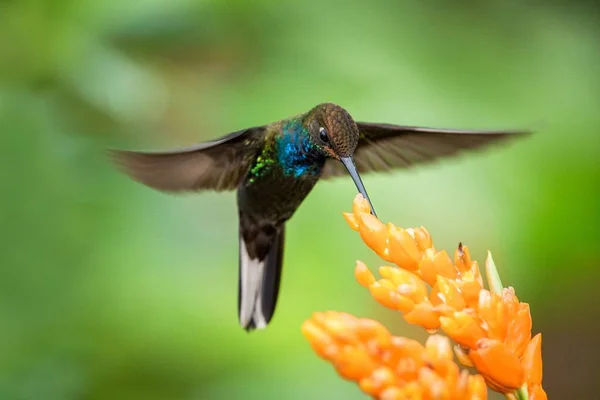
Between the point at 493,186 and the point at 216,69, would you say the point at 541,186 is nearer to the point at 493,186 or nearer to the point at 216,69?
the point at 493,186

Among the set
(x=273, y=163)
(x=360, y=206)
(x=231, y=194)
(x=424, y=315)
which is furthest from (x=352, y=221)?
(x=231, y=194)

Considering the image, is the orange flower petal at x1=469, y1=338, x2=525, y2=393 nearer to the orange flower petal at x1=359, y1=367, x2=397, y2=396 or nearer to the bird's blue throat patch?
the orange flower petal at x1=359, y1=367, x2=397, y2=396

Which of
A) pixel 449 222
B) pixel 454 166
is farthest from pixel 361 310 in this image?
pixel 454 166

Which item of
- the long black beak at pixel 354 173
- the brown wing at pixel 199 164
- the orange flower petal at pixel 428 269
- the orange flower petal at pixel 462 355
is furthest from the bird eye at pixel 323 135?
the orange flower petal at pixel 462 355

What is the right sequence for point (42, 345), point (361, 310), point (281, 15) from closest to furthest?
point (42, 345), point (361, 310), point (281, 15)

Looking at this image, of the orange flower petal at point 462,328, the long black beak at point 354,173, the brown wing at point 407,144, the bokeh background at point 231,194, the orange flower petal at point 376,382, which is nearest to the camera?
the orange flower petal at point 376,382

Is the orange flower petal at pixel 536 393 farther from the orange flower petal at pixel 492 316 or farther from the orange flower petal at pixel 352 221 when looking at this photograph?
the orange flower petal at pixel 352 221
